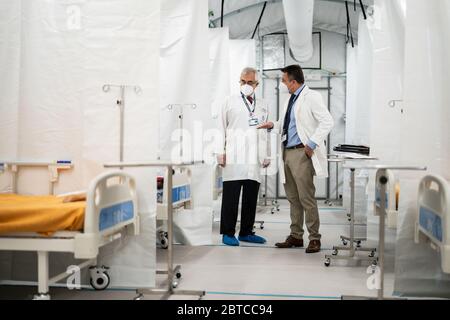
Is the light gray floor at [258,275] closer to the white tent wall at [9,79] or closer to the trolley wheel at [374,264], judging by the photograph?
the trolley wheel at [374,264]

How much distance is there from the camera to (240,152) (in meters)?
4.52

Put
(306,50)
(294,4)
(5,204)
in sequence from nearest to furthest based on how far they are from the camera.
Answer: (5,204) → (294,4) → (306,50)

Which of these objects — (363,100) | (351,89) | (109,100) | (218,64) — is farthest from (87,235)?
(351,89)

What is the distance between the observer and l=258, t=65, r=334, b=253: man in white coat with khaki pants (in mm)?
4082

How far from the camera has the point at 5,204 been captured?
265 centimetres

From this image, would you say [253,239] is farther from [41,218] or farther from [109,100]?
Result: [41,218]

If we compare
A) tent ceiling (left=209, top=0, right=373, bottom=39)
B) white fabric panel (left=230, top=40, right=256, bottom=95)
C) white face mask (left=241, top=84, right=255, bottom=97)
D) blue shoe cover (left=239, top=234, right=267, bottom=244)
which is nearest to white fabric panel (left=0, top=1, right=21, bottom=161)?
white face mask (left=241, top=84, right=255, bottom=97)

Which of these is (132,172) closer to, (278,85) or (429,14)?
(429,14)

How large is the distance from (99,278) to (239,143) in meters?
2.00

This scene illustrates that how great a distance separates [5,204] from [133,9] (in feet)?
4.49

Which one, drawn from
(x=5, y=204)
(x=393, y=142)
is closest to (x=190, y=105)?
(x=393, y=142)

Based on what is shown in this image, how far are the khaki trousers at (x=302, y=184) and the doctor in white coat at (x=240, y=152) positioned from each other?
37cm

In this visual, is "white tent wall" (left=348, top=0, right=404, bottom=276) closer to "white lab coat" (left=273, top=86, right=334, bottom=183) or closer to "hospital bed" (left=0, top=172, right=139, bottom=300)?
"white lab coat" (left=273, top=86, right=334, bottom=183)

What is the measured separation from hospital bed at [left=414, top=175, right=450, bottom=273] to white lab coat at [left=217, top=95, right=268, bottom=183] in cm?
198
